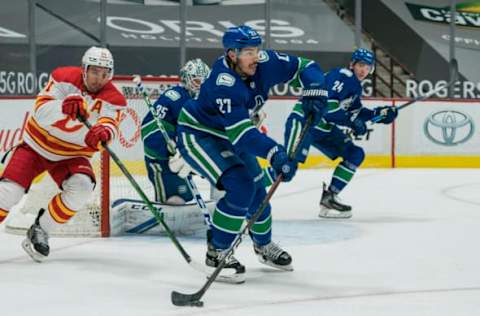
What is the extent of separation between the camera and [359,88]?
19.3 feet

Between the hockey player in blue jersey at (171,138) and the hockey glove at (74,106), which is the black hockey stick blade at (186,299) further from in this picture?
the hockey player in blue jersey at (171,138)

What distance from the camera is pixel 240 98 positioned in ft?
11.7

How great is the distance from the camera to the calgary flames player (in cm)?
406

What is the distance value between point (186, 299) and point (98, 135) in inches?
35.6

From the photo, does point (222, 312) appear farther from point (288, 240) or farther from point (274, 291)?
point (288, 240)

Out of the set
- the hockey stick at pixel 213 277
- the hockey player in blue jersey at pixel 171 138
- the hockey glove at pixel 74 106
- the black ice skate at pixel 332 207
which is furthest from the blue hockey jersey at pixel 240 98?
the black ice skate at pixel 332 207

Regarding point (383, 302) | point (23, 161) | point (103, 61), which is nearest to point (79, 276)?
point (23, 161)

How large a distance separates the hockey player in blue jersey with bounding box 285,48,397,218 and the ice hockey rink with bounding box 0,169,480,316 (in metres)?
0.17

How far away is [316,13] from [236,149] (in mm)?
7249

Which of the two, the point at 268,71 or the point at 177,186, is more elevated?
the point at 268,71

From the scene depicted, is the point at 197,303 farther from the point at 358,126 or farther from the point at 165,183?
the point at 358,126

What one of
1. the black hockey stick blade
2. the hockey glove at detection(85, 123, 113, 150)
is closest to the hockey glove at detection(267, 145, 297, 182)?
the black hockey stick blade

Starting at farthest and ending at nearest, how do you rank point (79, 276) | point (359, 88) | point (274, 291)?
→ point (359, 88) < point (79, 276) < point (274, 291)

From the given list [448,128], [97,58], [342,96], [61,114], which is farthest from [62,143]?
[448,128]
